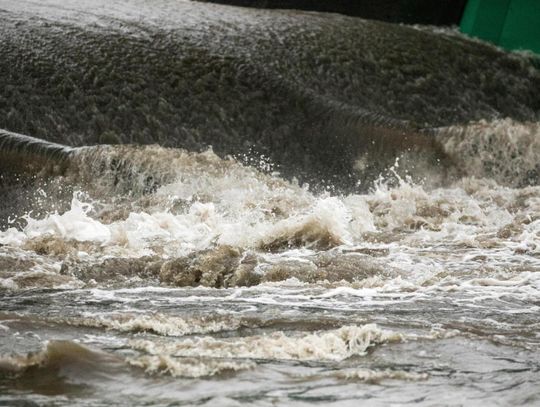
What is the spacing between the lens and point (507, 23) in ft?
38.5

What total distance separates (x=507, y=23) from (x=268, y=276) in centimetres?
715

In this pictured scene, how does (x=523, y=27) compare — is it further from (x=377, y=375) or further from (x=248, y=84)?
(x=377, y=375)

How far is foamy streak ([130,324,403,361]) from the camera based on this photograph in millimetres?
3994

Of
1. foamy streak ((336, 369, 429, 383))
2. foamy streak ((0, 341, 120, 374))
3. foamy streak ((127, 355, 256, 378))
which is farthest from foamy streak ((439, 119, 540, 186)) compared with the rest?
foamy streak ((0, 341, 120, 374))

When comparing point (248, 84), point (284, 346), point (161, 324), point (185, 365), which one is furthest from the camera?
point (248, 84)

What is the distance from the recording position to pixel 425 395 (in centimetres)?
362

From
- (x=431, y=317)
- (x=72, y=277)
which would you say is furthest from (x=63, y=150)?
(x=431, y=317)

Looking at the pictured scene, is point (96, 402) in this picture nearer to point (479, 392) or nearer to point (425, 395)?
point (425, 395)

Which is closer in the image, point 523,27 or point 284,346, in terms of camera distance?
point 284,346

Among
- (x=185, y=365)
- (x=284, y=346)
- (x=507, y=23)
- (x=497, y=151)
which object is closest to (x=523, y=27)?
(x=507, y=23)

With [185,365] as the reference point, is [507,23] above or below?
above

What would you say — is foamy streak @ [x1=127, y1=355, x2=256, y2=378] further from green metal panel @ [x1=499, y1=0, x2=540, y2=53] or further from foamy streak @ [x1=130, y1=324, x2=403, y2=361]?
green metal panel @ [x1=499, y1=0, x2=540, y2=53]

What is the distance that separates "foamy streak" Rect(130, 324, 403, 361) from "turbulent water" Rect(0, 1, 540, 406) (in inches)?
0.5

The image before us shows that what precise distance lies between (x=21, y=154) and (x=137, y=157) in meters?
0.90
